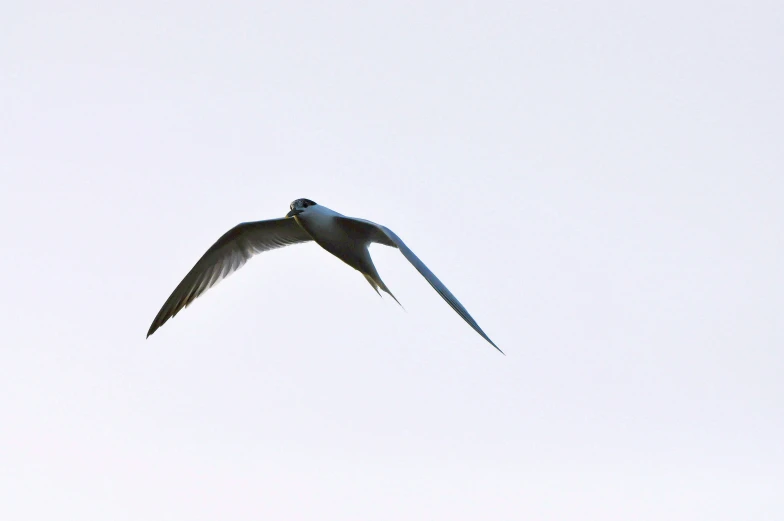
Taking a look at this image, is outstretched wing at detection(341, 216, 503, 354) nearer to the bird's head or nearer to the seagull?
the seagull

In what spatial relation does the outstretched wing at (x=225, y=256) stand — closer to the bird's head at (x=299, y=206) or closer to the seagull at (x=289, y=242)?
the seagull at (x=289, y=242)

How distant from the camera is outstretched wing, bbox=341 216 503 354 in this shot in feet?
32.8

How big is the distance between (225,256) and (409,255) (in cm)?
476

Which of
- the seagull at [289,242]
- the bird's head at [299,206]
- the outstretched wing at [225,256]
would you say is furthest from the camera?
the outstretched wing at [225,256]

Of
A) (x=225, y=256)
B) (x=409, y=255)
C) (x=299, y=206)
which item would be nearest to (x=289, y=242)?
(x=225, y=256)

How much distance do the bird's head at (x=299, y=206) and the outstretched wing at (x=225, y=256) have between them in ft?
4.91

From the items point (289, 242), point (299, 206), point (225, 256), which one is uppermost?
point (289, 242)

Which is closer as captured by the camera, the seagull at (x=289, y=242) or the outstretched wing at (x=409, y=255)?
the outstretched wing at (x=409, y=255)

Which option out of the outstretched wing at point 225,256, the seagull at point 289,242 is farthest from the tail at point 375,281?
the outstretched wing at point 225,256

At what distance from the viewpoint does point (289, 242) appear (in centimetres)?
1471

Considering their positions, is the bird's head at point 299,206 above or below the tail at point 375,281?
above

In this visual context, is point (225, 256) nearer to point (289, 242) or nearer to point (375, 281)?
point (289, 242)

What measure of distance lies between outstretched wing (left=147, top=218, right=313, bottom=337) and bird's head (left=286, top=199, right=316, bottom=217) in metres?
1.50

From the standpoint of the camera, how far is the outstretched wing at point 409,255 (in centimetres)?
999
